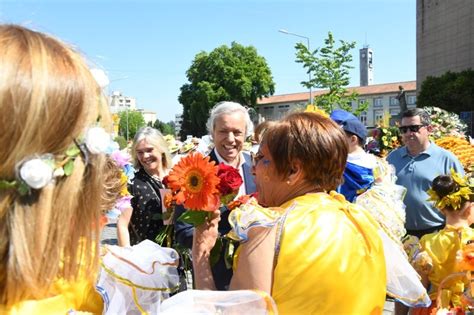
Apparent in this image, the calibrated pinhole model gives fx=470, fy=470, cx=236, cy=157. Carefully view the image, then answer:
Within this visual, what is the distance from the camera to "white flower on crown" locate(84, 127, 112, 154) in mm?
1033

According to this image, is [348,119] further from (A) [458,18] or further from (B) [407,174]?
(A) [458,18]

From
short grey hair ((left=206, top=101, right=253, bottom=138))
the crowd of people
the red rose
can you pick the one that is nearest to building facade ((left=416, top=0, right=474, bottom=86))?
short grey hair ((left=206, top=101, right=253, bottom=138))

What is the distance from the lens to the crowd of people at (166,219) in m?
0.96

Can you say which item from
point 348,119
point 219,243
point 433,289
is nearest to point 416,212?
point 433,289

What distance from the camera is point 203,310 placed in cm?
133

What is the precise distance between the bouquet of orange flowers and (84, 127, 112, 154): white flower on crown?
0.89 meters

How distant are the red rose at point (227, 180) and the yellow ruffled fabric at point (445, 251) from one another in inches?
96.2

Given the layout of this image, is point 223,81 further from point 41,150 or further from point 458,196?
point 41,150

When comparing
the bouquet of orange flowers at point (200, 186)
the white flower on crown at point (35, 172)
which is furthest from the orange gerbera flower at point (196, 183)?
the white flower on crown at point (35, 172)

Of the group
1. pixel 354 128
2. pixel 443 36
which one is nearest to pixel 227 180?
pixel 354 128

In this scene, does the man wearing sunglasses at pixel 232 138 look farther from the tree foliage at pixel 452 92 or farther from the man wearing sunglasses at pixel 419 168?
the tree foliage at pixel 452 92

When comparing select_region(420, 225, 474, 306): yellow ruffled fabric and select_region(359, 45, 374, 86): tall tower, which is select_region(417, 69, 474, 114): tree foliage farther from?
select_region(359, 45, 374, 86): tall tower

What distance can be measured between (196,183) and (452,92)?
3030 cm

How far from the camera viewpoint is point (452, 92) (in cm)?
2883
